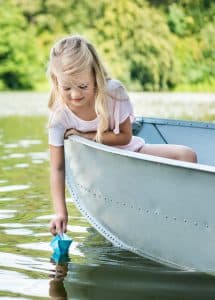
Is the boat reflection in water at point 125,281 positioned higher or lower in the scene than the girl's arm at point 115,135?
lower

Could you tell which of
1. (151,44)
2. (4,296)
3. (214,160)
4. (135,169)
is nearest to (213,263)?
(135,169)

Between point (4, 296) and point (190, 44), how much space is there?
38.6 m

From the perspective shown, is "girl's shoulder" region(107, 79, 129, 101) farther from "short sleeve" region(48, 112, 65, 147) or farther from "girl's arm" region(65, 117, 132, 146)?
"short sleeve" region(48, 112, 65, 147)

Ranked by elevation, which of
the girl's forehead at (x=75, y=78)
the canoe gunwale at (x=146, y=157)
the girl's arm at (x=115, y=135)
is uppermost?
the girl's forehead at (x=75, y=78)

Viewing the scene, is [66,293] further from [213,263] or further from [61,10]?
[61,10]

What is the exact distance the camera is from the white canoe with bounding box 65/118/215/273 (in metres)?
3.61

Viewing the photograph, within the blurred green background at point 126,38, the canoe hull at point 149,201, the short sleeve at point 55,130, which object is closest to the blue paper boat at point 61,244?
the canoe hull at point 149,201

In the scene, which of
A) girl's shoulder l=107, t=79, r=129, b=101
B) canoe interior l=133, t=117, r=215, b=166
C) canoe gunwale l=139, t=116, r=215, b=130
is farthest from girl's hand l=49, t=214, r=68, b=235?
canoe gunwale l=139, t=116, r=215, b=130

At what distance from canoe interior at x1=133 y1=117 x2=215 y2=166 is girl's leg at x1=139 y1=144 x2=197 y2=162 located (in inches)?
44.0

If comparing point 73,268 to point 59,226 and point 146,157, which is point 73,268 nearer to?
point 59,226

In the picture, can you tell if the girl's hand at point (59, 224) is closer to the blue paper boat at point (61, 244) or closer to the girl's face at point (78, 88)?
the blue paper boat at point (61, 244)

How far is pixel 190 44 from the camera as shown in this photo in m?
41.8

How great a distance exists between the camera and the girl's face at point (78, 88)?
4.03 meters

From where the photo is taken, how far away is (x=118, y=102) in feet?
13.9
